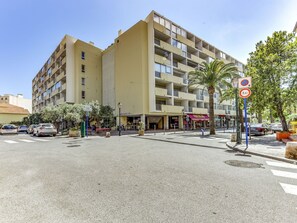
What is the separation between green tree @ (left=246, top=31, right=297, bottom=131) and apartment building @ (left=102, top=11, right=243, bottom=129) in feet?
47.4

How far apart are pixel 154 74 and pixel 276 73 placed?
18273 mm

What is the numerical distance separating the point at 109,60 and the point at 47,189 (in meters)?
37.1

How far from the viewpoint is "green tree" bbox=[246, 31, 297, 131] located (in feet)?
47.8

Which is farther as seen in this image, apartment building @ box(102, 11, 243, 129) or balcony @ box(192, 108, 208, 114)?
balcony @ box(192, 108, 208, 114)

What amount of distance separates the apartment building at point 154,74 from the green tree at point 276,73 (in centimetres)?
1446

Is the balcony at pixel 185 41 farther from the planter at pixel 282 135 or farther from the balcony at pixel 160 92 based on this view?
the planter at pixel 282 135

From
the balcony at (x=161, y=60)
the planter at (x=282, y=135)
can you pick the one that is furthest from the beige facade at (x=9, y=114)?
the planter at (x=282, y=135)

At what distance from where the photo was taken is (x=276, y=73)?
48.5 feet

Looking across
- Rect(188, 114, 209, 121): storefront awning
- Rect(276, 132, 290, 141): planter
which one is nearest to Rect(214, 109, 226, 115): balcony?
Rect(188, 114, 209, 121): storefront awning

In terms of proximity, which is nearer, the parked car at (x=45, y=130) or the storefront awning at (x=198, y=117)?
the parked car at (x=45, y=130)

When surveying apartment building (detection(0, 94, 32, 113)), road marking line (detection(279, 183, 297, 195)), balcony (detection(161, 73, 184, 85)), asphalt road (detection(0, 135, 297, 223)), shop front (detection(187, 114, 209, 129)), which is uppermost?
apartment building (detection(0, 94, 32, 113))

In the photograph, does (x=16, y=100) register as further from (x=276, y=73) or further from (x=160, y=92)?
(x=276, y=73)

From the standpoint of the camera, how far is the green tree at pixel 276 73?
47.8 feet

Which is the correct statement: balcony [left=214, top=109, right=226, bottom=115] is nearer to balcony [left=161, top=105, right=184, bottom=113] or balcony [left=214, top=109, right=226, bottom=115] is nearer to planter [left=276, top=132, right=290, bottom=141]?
balcony [left=161, top=105, right=184, bottom=113]
